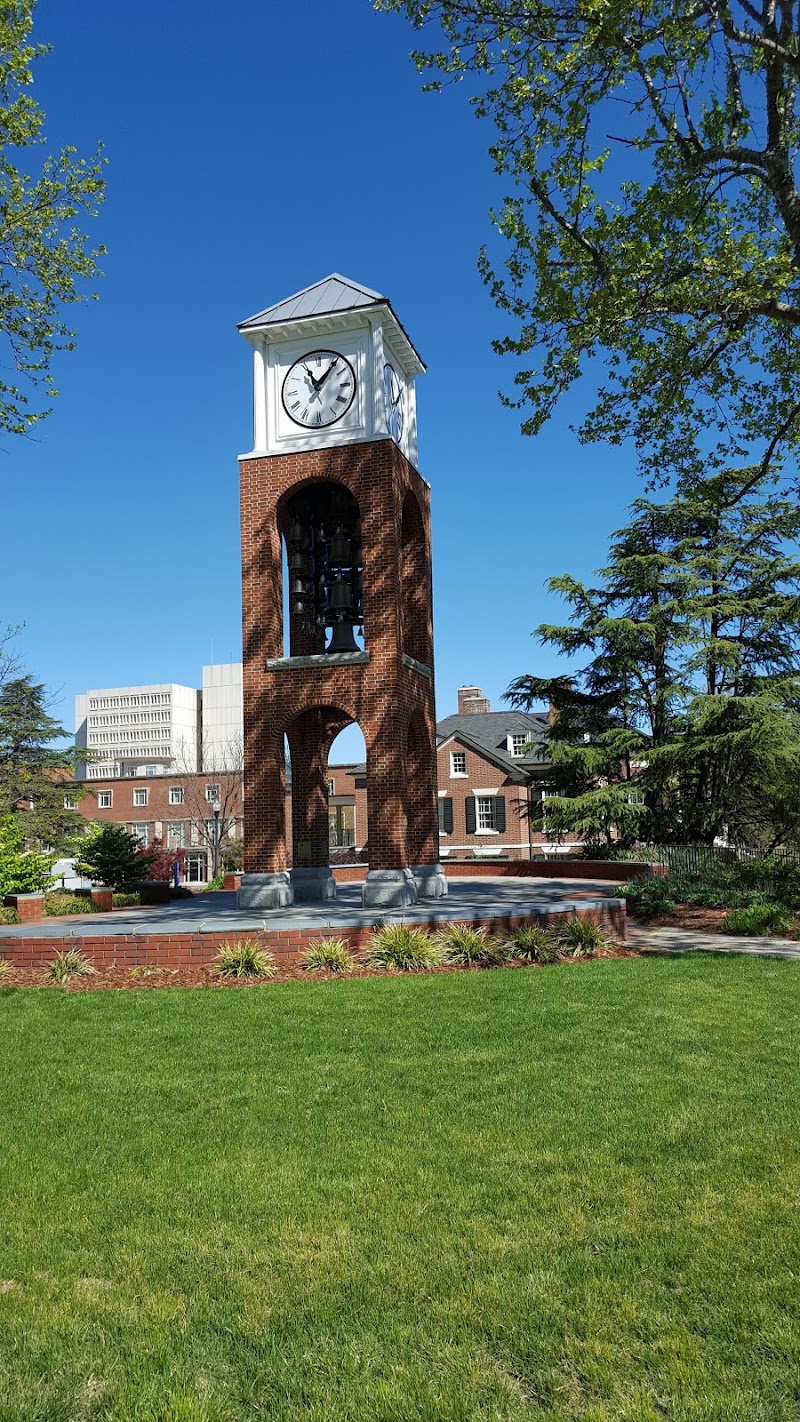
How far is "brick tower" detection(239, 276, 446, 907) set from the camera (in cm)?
1648

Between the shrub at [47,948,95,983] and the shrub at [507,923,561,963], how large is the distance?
515cm

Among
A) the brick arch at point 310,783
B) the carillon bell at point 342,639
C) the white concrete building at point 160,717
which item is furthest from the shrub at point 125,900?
the white concrete building at point 160,717

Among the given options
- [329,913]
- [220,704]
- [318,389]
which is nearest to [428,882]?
[329,913]

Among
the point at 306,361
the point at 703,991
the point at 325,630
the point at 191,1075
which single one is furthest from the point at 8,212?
the point at 703,991

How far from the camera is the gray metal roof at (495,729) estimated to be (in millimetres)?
42719

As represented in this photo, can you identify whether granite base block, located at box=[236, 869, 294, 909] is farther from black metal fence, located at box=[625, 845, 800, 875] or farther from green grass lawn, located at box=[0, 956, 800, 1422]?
black metal fence, located at box=[625, 845, 800, 875]

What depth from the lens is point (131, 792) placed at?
6456 cm

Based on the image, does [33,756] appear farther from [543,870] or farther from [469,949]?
[469,949]

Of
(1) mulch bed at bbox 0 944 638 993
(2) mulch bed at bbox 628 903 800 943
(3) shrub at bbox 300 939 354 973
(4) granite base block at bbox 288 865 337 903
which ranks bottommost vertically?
(2) mulch bed at bbox 628 903 800 943

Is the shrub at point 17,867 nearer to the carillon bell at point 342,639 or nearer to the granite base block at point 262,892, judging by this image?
the granite base block at point 262,892

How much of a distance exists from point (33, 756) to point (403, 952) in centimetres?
3173

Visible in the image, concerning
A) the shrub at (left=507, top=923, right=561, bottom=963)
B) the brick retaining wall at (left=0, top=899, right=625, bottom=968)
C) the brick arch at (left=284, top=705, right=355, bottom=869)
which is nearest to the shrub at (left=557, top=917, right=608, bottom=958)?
the shrub at (left=507, top=923, right=561, bottom=963)

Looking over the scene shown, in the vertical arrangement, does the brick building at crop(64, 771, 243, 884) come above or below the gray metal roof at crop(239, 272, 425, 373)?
below

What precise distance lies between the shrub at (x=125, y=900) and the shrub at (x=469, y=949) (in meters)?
10.5
